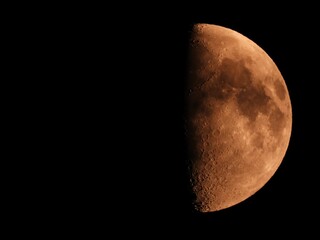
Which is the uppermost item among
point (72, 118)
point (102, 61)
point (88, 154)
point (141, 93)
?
point (102, 61)

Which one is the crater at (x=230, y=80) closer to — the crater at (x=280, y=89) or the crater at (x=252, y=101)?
the crater at (x=252, y=101)

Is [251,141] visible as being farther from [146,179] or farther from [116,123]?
[116,123]

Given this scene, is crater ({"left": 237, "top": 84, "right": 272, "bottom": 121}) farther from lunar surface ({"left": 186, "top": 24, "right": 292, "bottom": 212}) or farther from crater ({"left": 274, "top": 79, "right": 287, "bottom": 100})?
crater ({"left": 274, "top": 79, "right": 287, "bottom": 100})

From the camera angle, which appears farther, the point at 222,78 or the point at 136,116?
the point at 222,78

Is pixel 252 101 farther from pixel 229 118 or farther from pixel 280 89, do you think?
pixel 280 89

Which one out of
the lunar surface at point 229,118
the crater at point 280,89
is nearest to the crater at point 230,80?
the lunar surface at point 229,118

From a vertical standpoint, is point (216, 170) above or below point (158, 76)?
Answer: below

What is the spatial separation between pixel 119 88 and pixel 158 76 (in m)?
0.38

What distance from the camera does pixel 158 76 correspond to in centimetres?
331

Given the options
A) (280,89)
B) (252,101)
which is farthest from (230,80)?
(280,89)

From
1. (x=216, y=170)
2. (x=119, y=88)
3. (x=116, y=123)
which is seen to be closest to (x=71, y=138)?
(x=116, y=123)

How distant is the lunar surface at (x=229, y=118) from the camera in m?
3.40

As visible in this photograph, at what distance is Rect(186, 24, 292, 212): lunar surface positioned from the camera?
3.40 metres

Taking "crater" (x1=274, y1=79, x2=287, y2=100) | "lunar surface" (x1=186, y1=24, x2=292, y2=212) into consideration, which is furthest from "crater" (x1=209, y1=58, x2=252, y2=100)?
"crater" (x1=274, y1=79, x2=287, y2=100)
